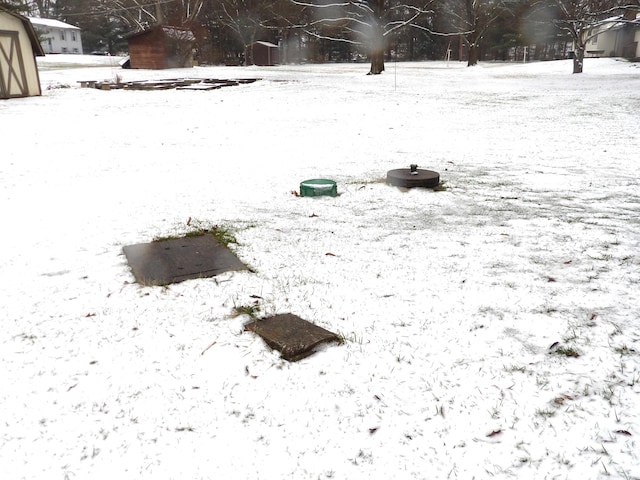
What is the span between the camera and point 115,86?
74.7 ft

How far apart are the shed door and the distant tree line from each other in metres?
19.0

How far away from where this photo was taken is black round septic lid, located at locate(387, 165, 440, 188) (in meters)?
6.14

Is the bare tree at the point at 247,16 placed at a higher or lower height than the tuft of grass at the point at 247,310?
higher

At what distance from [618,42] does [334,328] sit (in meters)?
57.0

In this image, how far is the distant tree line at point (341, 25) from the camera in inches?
1412

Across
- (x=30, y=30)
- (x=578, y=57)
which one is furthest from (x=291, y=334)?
(x=578, y=57)

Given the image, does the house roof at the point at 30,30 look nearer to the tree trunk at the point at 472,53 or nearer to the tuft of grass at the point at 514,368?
the tuft of grass at the point at 514,368

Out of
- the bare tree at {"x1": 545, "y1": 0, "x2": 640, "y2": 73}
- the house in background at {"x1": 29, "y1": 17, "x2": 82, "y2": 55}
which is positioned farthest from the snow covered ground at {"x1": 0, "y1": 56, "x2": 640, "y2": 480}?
the house in background at {"x1": 29, "y1": 17, "x2": 82, "y2": 55}

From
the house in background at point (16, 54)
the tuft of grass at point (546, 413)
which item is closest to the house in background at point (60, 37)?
the house in background at point (16, 54)

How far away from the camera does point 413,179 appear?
20.1ft

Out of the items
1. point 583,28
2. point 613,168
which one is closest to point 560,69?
point 583,28

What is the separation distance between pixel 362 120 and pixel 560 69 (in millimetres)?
27261

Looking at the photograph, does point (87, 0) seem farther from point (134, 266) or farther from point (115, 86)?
point (134, 266)

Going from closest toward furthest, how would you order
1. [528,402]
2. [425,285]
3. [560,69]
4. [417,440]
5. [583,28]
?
1. [417,440]
2. [528,402]
3. [425,285]
4. [583,28]
5. [560,69]
